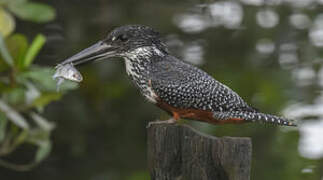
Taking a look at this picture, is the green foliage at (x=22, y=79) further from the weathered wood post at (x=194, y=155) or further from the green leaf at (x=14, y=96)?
the weathered wood post at (x=194, y=155)

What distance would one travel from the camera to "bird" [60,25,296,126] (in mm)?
4805

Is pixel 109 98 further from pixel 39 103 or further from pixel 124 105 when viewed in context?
pixel 39 103

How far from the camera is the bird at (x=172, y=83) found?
4.80 m

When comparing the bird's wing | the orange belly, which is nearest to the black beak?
the bird's wing

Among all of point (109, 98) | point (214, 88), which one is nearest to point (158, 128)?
point (214, 88)

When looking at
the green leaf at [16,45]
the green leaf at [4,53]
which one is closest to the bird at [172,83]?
the green leaf at [4,53]

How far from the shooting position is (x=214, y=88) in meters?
4.88

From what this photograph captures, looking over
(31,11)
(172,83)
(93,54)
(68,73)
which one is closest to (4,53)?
(31,11)

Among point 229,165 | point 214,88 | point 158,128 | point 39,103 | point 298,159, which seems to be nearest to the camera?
point 229,165

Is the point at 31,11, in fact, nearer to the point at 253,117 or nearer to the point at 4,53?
the point at 4,53

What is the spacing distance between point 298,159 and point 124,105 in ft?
5.00

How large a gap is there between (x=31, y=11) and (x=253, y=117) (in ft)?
7.04

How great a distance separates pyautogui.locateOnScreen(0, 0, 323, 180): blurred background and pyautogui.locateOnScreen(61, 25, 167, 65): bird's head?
2.45m

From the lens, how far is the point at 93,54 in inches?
197
